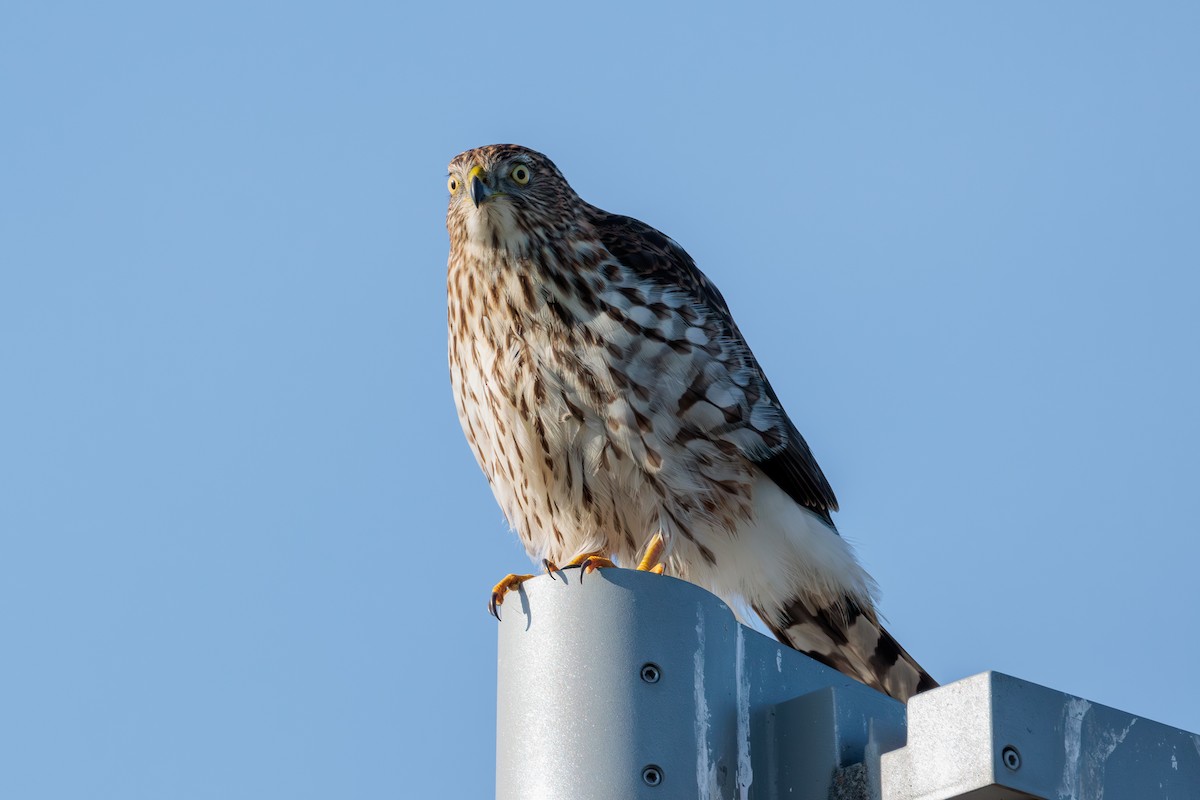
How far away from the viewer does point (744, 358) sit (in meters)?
6.41

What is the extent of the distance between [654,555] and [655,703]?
2.41 meters

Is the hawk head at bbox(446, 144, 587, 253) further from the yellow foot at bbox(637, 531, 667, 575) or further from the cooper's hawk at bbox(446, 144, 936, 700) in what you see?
the yellow foot at bbox(637, 531, 667, 575)

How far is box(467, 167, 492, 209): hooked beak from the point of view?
20.6 ft

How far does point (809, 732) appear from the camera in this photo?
3465 mm

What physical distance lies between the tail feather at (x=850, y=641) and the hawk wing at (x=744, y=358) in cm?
36

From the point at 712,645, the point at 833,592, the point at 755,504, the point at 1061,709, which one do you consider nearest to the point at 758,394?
the point at 755,504

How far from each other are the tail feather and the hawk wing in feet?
1.17

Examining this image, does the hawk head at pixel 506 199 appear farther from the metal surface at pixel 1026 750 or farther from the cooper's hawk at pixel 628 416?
the metal surface at pixel 1026 750

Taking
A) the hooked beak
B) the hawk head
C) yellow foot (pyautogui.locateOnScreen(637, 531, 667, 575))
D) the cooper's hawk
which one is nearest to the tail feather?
the cooper's hawk

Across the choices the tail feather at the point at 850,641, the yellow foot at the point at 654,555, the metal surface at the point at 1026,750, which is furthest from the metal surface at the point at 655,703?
the tail feather at the point at 850,641

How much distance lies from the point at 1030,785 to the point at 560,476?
295cm

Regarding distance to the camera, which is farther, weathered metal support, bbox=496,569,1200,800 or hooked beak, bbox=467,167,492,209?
hooked beak, bbox=467,167,492,209

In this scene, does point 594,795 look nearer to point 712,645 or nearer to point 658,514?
point 712,645

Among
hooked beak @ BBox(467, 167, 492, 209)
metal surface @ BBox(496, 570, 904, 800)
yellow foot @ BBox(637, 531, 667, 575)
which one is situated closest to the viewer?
metal surface @ BBox(496, 570, 904, 800)
